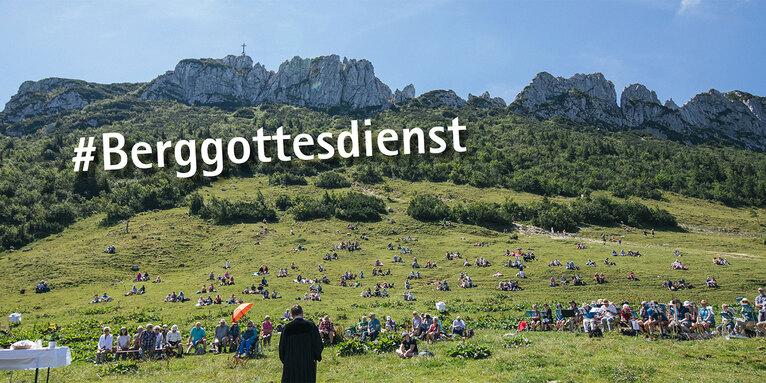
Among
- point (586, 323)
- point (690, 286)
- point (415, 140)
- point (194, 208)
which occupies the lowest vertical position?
point (690, 286)

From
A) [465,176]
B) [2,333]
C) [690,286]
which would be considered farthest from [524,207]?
[2,333]

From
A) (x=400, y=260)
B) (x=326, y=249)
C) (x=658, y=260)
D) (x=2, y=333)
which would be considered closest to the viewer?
(x=2, y=333)

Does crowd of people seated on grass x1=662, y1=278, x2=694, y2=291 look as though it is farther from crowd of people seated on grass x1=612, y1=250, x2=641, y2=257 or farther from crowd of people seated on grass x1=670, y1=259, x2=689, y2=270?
crowd of people seated on grass x1=612, y1=250, x2=641, y2=257

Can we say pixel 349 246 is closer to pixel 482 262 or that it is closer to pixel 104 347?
pixel 482 262

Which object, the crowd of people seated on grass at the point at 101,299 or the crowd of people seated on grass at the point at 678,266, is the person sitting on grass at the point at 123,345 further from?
the crowd of people seated on grass at the point at 678,266

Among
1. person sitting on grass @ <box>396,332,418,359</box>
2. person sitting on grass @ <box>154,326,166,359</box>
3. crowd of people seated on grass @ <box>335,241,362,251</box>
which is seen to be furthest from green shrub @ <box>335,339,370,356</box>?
crowd of people seated on grass @ <box>335,241,362,251</box>

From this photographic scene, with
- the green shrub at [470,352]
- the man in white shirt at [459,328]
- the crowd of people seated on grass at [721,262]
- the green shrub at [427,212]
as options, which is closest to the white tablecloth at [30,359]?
the green shrub at [470,352]

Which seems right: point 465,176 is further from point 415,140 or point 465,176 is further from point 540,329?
point 540,329
